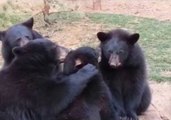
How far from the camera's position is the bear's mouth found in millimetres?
5769

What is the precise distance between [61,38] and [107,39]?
246 inches

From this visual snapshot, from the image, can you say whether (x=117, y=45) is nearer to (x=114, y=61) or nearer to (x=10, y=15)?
(x=114, y=61)

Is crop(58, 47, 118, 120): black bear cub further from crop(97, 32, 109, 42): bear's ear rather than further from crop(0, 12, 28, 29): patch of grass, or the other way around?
crop(0, 12, 28, 29): patch of grass

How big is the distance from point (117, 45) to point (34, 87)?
1.68 meters

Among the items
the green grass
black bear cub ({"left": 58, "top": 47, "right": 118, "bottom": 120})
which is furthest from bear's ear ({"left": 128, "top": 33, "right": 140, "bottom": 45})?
the green grass

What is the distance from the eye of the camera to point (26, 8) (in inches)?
625

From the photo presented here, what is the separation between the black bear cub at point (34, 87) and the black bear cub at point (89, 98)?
0.45 feet

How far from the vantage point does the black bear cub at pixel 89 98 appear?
16.1ft

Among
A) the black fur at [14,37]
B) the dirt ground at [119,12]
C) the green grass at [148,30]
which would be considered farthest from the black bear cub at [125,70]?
the green grass at [148,30]

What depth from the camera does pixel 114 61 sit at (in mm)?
5836

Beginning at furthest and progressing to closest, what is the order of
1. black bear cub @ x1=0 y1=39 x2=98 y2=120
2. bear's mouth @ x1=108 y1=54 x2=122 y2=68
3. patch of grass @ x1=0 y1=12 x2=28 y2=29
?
patch of grass @ x1=0 y1=12 x2=28 y2=29, bear's mouth @ x1=108 y1=54 x2=122 y2=68, black bear cub @ x1=0 y1=39 x2=98 y2=120

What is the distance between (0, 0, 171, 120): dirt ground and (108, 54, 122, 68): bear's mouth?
3.12 feet

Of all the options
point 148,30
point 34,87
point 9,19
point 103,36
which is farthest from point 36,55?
point 9,19

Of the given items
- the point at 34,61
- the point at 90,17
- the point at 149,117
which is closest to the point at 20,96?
the point at 34,61
